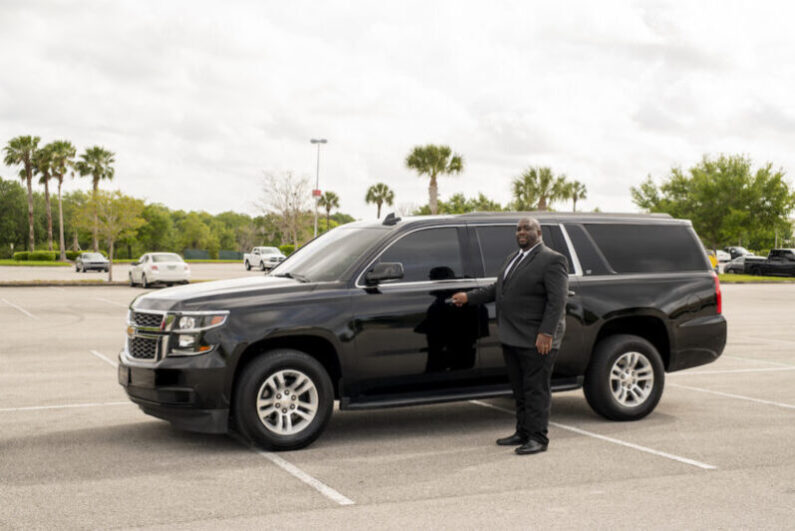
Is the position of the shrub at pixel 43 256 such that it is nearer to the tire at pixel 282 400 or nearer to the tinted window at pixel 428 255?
the tinted window at pixel 428 255

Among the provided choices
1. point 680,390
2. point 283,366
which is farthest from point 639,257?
point 283,366

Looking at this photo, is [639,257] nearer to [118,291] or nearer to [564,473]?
[564,473]

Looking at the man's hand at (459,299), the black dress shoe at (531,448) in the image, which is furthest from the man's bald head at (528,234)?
the black dress shoe at (531,448)

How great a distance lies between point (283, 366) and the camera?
662cm

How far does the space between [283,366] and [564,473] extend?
88.8 inches

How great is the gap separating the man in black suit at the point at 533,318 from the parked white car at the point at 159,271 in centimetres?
2858

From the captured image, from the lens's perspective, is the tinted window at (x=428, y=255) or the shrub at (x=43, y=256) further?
the shrub at (x=43, y=256)

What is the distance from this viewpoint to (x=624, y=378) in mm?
7902

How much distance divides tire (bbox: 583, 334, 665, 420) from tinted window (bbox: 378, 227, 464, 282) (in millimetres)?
1598

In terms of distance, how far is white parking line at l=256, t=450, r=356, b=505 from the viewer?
537cm

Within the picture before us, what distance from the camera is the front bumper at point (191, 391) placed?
642cm

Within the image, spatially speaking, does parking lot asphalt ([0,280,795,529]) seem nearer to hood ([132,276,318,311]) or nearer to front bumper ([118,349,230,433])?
front bumper ([118,349,230,433])

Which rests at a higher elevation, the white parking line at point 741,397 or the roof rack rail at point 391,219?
the roof rack rail at point 391,219

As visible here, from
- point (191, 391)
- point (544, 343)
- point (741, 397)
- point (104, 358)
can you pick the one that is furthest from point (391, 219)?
point (104, 358)
